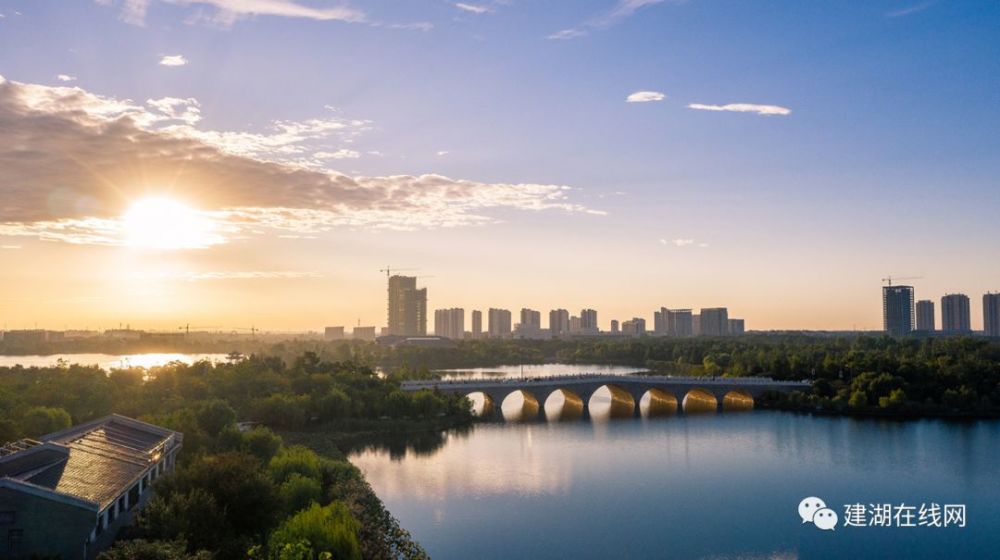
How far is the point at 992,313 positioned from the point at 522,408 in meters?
155

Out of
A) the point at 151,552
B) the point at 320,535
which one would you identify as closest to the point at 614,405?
the point at 320,535

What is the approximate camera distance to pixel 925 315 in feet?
593

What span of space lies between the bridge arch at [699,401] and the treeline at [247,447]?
19841mm

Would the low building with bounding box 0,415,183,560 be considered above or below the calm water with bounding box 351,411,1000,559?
above

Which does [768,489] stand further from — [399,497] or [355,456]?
[355,456]

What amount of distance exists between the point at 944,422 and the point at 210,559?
51.3m

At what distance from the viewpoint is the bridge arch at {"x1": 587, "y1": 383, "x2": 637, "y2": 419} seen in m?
58.6

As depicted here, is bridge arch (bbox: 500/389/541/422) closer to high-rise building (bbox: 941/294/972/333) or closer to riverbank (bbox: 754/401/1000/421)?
riverbank (bbox: 754/401/1000/421)

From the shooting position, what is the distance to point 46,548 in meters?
17.0

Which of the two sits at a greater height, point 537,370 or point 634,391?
point 634,391

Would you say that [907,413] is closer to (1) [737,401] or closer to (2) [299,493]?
(1) [737,401]

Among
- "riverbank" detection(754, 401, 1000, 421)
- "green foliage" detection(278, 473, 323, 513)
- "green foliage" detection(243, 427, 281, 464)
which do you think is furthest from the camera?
"riverbank" detection(754, 401, 1000, 421)

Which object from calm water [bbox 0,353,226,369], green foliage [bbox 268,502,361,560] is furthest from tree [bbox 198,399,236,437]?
calm water [bbox 0,353,226,369]

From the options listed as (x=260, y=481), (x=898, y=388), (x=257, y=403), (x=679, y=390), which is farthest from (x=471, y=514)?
(x=898, y=388)
